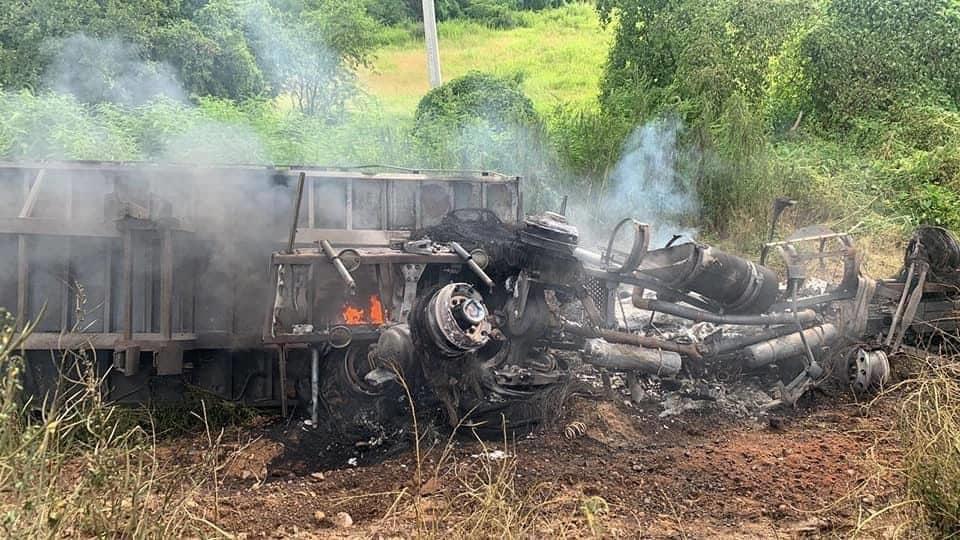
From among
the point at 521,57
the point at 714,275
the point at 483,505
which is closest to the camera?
the point at 483,505

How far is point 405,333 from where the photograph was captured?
5.17 metres

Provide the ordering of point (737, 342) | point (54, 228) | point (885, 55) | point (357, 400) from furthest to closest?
point (885, 55) → point (737, 342) → point (357, 400) → point (54, 228)

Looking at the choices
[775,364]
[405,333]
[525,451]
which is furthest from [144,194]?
[775,364]

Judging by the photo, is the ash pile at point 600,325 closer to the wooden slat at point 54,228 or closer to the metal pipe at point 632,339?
the metal pipe at point 632,339

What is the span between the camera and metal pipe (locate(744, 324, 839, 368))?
20.6 feet

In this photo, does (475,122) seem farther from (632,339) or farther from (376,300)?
(376,300)

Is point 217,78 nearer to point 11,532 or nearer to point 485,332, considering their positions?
point 485,332

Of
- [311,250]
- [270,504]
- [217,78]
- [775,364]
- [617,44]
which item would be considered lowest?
[270,504]

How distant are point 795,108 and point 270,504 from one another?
41.3 feet

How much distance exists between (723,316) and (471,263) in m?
2.04

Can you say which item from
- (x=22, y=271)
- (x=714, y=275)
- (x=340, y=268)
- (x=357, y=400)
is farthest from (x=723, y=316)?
(x=22, y=271)

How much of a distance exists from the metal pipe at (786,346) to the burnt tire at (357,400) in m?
2.64

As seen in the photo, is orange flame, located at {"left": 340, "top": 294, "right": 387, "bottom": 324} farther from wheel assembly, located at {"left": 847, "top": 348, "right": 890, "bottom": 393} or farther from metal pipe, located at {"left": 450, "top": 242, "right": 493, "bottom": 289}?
wheel assembly, located at {"left": 847, "top": 348, "right": 890, "bottom": 393}

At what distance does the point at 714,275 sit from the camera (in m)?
5.99
